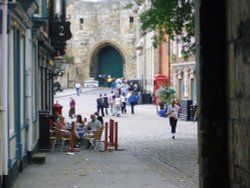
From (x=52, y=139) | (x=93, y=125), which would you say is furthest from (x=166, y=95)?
(x=52, y=139)

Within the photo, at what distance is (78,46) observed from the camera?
310 ft

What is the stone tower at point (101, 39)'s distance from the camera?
9256cm

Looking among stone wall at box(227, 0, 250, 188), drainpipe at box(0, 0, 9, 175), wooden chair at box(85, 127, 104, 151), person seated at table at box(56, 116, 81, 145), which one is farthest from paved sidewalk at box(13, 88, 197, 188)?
stone wall at box(227, 0, 250, 188)

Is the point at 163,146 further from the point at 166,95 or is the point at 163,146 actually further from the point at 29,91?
the point at 166,95

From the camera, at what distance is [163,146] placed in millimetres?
Result: 24156

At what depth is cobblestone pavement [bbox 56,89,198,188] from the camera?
1595 centimetres

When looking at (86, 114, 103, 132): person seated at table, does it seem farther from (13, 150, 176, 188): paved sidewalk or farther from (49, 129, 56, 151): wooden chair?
(13, 150, 176, 188): paved sidewalk

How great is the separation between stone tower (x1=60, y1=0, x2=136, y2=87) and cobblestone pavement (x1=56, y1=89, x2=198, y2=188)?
48864 mm

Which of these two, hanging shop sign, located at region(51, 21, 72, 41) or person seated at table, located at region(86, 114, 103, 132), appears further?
hanging shop sign, located at region(51, 21, 72, 41)

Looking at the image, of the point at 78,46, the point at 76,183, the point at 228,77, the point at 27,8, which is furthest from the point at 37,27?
the point at 78,46

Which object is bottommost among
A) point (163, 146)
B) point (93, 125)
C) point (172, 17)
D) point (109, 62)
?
point (163, 146)

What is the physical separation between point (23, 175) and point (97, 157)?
548cm

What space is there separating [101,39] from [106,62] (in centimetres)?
381

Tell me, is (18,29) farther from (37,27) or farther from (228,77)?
(228,77)
